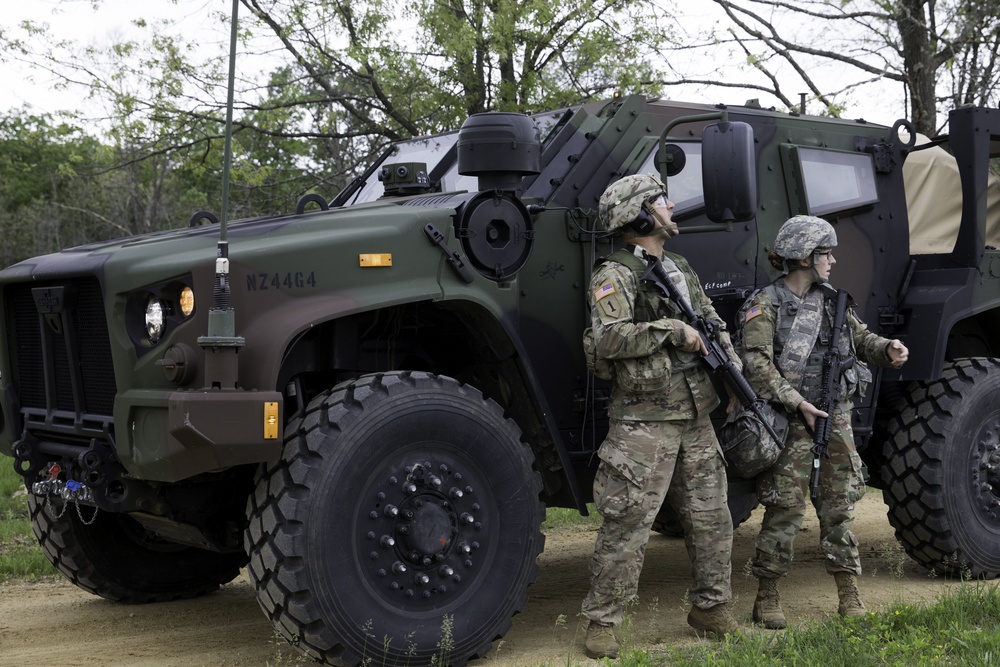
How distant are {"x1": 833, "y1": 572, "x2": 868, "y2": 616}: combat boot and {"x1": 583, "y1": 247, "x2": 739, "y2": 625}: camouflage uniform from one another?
659 millimetres

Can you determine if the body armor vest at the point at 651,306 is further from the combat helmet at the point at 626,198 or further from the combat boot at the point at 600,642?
the combat boot at the point at 600,642

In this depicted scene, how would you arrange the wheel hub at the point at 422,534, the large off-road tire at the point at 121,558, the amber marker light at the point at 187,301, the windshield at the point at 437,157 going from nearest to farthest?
the amber marker light at the point at 187,301
the wheel hub at the point at 422,534
the large off-road tire at the point at 121,558
the windshield at the point at 437,157

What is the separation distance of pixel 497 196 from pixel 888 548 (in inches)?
156

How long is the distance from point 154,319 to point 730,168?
2232 millimetres

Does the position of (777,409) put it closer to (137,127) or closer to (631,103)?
(631,103)

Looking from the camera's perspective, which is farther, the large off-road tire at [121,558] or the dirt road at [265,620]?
the large off-road tire at [121,558]

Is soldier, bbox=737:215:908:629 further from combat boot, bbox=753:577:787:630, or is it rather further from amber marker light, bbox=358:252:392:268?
amber marker light, bbox=358:252:392:268

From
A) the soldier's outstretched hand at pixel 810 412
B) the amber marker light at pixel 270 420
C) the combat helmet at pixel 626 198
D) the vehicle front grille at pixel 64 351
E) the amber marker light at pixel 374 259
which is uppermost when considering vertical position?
the combat helmet at pixel 626 198

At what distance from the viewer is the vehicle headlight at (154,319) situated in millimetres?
4016

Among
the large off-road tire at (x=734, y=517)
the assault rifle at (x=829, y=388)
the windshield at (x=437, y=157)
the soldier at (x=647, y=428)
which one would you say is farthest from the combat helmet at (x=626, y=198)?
the large off-road tire at (x=734, y=517)

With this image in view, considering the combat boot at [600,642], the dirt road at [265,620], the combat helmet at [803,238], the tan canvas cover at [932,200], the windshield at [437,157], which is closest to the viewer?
the combat boot at [600,642]

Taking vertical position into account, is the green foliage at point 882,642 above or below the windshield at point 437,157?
below

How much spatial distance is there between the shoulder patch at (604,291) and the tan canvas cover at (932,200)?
314 centimetres

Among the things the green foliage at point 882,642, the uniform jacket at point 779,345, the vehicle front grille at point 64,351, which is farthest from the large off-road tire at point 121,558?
the uniform jacket at point 779,345
